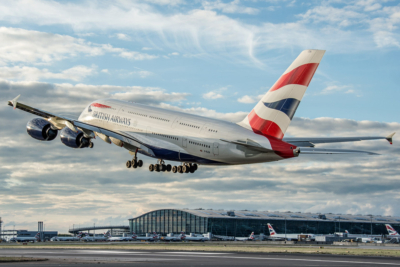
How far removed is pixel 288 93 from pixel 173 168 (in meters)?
19.9

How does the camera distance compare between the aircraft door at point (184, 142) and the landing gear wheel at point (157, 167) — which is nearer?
the aircraft door at point (184, 142)

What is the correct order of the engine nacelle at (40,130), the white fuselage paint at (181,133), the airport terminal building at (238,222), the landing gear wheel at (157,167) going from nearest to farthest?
the white fuselage paint at (181,133) → the engine nacelle at (40,130) → the landing gear wheel at (157,167) → the airport terminal building at (238,222)

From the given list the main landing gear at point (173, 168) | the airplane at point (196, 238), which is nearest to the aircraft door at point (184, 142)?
the main landing gear at point (173, 168)

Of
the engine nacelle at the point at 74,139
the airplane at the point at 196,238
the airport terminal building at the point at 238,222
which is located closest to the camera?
A: the engine nacelle at the point at 74,139

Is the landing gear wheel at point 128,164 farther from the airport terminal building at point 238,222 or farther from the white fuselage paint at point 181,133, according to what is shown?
the airport terminal building at point 238,222

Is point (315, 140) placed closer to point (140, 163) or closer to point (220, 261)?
point (220, 261)

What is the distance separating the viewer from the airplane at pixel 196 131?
144ft

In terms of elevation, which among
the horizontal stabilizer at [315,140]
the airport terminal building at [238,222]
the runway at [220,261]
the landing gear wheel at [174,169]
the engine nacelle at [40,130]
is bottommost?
the airport terminal building at [238,222]

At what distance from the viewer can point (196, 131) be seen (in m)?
49.0

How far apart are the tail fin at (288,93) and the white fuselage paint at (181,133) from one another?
1768 mm

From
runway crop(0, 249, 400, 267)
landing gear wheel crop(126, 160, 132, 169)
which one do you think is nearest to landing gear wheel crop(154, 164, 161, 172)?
landing gear wheel crop(126, 160, 132, 169)

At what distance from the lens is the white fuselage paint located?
45.2m

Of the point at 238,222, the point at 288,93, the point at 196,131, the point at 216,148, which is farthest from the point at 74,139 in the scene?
the point at 238,222

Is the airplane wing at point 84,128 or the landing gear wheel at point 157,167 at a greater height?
the airplane wing at point 84,128
